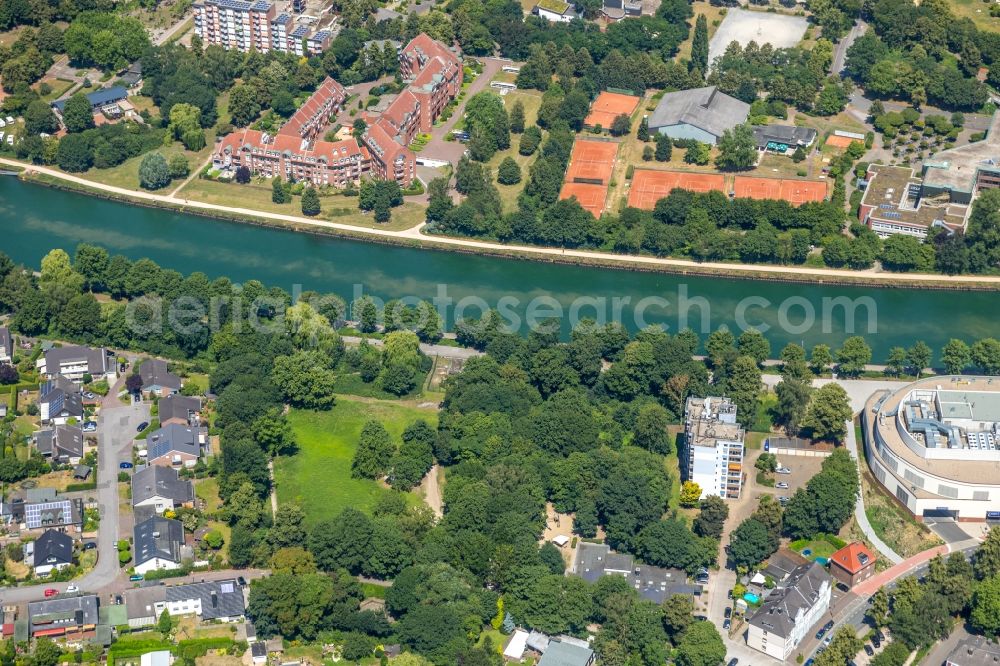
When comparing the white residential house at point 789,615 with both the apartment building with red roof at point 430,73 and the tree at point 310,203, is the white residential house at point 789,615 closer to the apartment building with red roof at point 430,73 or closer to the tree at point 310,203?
the tree at point 310,203

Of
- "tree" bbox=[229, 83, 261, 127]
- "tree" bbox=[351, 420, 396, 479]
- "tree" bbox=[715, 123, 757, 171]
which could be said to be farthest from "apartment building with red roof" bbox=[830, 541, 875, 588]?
"tree" bbox=[229, 83, 261, 127]

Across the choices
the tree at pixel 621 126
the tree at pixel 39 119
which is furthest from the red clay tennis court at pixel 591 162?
the tree at pixel 39 119

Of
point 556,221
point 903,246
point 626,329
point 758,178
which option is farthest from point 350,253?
point 903,246

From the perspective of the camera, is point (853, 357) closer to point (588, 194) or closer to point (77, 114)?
point (588, 194)

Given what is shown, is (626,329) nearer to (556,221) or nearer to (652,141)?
(556,221)

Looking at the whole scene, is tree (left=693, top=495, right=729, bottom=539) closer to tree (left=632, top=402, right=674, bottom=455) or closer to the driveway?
tree (left=632, top=402, right=674, bottom=455)

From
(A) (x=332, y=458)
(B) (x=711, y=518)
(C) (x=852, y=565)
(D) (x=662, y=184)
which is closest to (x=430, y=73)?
(D) (x=662, y=184)

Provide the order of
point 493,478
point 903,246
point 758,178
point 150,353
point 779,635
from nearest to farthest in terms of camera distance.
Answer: point 779,635
point 493,478
point 150,353
point 903,246
point 758,178
